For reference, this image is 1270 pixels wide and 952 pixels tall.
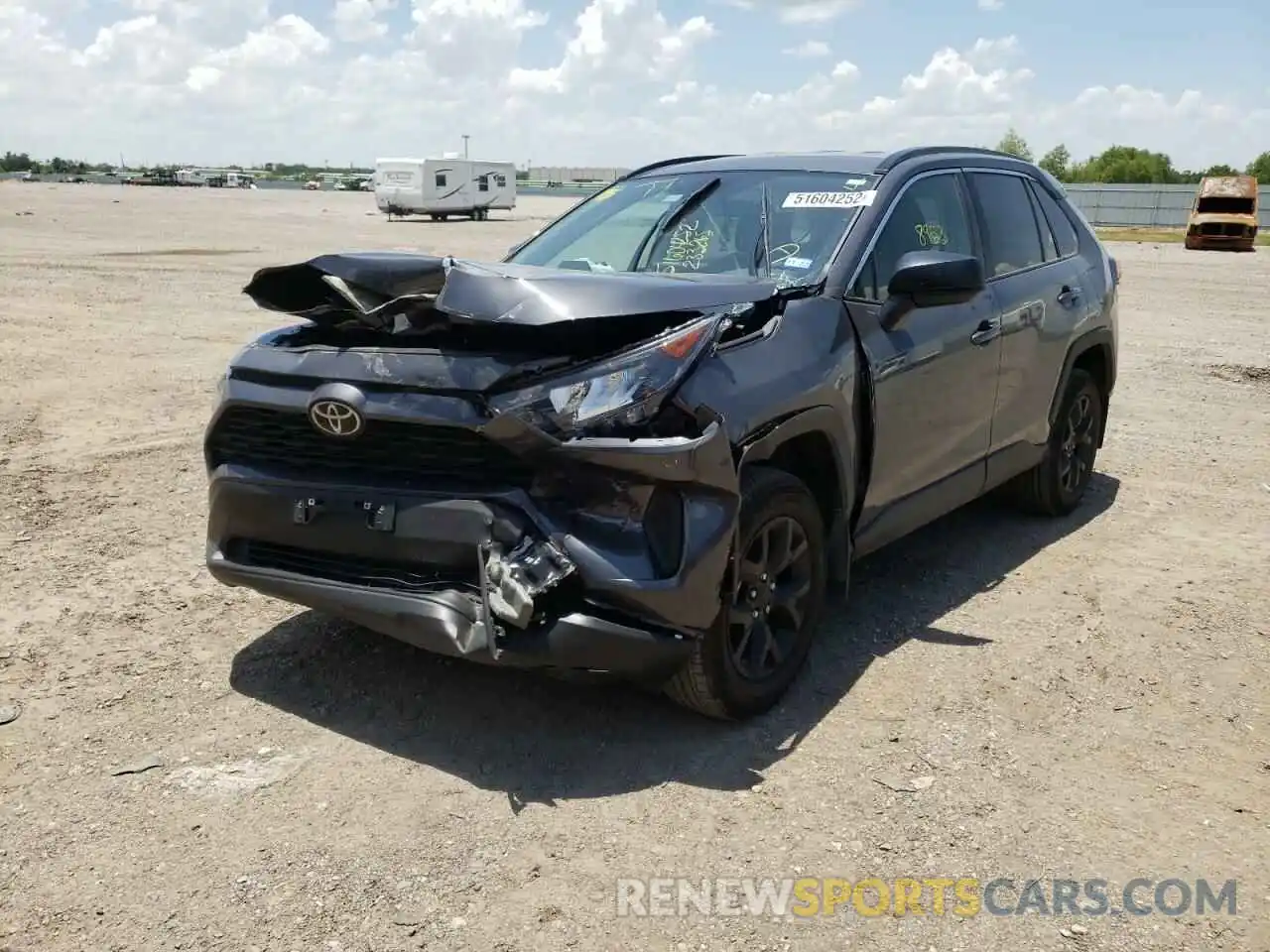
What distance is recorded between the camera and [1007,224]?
17.6ft

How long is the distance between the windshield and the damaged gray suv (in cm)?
2

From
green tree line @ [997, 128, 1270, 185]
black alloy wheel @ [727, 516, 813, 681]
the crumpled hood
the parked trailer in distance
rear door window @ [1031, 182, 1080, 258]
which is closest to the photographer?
the crumpled hood

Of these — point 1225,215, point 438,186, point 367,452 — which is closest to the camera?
point 367,452

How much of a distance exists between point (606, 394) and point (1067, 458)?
380cm

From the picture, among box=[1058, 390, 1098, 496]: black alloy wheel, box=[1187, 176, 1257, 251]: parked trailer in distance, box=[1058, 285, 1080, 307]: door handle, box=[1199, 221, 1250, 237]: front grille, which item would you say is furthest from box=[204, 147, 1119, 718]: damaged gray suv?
box=[1199, 221, 1250, 237]: front grille

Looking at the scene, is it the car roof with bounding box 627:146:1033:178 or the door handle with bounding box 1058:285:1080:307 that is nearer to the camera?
the car roof with bounding box 627:146:1033:178

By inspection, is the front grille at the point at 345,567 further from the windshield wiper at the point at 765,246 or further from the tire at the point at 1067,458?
the tire at the point at 1067,458

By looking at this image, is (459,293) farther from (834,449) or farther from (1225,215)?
Answer: (1225,215)

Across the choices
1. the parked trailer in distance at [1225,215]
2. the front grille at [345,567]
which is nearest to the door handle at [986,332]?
the front grille at [345,567]

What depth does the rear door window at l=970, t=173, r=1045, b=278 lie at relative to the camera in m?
5.20

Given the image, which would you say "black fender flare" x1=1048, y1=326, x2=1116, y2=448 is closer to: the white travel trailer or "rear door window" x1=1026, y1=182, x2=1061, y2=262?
"rear door window" x1=1026, y1=182, x2=1061, y2=262

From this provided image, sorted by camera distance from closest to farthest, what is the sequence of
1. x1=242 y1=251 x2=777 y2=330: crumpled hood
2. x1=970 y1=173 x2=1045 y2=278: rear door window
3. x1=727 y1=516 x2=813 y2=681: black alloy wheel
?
x1=242 y1=251 x2=777 y2=330: crumpled hood, x1=727 y1=516 x2=813 y2=681: black alloy wheel, x1=970 y1=173 x2=1045 y2=278: rear door window

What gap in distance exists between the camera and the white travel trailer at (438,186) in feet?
159

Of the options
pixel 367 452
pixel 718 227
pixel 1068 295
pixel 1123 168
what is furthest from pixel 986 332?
pixel 1123 168
